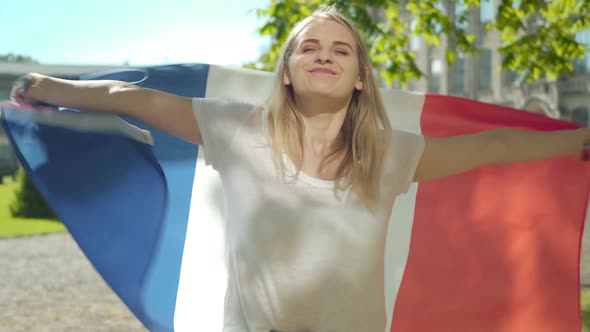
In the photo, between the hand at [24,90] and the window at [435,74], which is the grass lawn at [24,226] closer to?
the hand at [24,90]

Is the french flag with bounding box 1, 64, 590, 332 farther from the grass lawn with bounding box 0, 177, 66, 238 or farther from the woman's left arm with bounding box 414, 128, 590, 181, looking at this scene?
the grass lawn with bounding box 0, 177, 66, 238

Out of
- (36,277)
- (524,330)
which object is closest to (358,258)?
(524,330)

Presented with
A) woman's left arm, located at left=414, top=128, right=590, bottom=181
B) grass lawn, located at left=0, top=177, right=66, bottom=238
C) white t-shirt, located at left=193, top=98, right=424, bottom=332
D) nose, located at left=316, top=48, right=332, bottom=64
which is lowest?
grass lawn, located at left=0, top=177, right=66, bottom=238

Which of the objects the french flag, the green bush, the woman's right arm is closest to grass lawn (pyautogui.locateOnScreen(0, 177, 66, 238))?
the green bush

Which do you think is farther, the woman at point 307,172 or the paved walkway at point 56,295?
the paved walkway at point 56,295

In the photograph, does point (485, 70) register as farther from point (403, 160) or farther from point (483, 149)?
point (403, 160)

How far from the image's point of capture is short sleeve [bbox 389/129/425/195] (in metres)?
2.63

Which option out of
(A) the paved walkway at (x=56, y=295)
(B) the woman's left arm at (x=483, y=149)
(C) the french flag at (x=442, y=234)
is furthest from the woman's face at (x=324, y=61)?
(A) the paved walkway at (x=56, y=295)

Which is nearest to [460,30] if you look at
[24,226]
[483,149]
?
[483,149]

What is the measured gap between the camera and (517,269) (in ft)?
12.9

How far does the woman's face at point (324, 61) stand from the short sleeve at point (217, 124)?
250mm

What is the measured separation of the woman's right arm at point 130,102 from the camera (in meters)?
2.60

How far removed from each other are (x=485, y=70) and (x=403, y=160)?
38785mm

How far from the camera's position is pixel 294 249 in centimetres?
248
